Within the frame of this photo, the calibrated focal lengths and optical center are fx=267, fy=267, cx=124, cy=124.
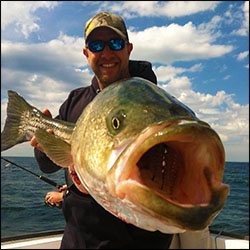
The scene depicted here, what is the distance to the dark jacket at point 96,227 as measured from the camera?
251 centimetres

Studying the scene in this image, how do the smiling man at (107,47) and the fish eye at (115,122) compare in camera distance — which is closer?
the fish eye at (115,122)

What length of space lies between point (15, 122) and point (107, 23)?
5.01 ft

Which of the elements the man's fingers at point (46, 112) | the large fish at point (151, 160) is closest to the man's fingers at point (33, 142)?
the man's fingers at point (46, 112)

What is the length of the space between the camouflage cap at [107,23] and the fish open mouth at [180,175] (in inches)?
72.6

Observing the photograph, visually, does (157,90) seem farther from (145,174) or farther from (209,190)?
(209,190)

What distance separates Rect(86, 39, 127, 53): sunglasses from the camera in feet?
9.22

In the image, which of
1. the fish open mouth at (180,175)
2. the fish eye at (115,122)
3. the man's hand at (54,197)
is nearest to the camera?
the fish open mouth at (180,175)

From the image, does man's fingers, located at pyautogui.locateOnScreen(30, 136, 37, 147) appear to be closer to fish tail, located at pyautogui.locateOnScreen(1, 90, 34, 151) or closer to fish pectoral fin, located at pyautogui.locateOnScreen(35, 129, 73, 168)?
fish tail, located at pyautogui.locateOnScreen(1, 90, 34, 151)

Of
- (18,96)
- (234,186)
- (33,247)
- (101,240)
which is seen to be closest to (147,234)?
(101,240)

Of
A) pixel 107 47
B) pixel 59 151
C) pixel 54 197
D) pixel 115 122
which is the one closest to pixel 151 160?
pixel 115 122

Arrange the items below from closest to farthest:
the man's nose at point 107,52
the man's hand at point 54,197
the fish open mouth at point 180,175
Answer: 1. the fish open mouth at point 180,175
2. the man's nose at point 107,52
3. the man's hand at point 54,197

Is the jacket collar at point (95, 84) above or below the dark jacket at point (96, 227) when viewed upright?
above

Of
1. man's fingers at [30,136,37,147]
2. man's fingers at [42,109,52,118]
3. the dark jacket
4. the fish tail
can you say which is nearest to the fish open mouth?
the dark jacket

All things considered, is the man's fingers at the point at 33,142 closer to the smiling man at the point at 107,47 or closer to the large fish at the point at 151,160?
the smiling man at the point at 107,47
